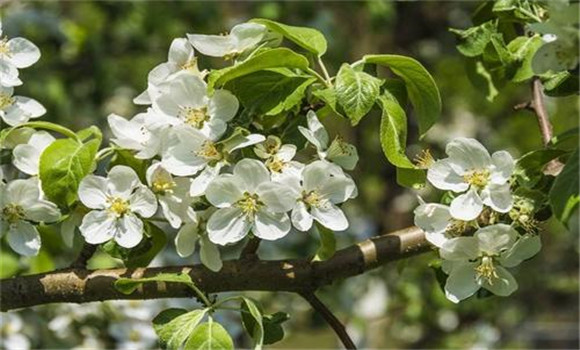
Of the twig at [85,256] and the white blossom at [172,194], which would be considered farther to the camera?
the twig at [85,256]

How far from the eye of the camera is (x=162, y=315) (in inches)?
43.1

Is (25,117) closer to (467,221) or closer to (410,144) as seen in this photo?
(467,221)

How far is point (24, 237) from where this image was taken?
1195mm

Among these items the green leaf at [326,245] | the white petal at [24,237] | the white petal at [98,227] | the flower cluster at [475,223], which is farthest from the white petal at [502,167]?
the white petal at [24,237]

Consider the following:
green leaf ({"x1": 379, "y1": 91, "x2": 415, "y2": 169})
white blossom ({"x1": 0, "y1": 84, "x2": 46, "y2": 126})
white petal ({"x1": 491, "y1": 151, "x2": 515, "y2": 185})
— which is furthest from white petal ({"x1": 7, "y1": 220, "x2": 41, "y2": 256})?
white petal ({"x1": 491, "y1": 151, "x2": 515, "y2": 185})

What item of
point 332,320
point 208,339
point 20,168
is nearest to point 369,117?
point 332,320

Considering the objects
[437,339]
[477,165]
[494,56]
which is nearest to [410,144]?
[437,339]

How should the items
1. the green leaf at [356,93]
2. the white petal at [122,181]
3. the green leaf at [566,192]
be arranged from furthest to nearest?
the white petal at [122,181] → the green leaf at [356,93] → the green leaf at [566,192]

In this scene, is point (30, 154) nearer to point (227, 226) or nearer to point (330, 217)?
point (227, 226)

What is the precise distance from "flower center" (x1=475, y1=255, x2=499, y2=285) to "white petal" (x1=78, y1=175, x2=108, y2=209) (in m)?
0.42

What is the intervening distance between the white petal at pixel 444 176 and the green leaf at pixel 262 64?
18 centimetres

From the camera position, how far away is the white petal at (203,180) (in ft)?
3.52

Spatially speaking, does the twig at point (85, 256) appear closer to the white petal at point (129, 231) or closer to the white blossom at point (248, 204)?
the white petal at point (129, 231)

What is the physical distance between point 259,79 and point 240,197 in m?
0.13
